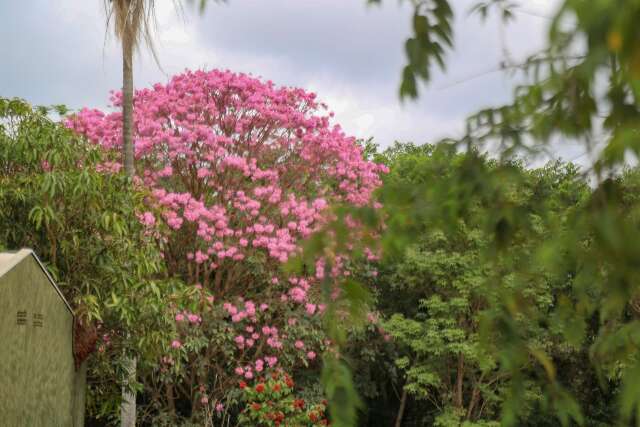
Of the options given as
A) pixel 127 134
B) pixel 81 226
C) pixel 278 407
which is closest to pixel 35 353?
pixel 81 226

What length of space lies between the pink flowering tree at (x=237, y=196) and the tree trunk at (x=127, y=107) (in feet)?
4.43

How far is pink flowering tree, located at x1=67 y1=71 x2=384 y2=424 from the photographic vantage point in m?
13.4

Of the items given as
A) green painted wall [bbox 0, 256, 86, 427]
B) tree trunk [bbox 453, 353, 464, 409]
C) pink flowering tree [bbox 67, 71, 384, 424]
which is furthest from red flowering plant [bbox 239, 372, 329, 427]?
tree trunk [bbox 453, 353, 464, 409]

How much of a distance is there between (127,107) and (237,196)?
2425mm

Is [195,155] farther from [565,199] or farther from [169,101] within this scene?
[565,199]

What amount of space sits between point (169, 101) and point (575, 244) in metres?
12.7

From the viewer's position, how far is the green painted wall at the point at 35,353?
20.8ft

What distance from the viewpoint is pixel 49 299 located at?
741cm

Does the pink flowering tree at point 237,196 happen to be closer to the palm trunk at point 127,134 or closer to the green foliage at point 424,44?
the palm trunk at point 127,134

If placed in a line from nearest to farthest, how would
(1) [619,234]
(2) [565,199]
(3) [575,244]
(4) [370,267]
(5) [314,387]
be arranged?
(1) [619,234] → (3) [575,244] → (2) [565,199] → (5) [314,387] → (4) [370,267]

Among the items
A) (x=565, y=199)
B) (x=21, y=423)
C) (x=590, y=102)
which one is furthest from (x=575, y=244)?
(x=21, y=423)

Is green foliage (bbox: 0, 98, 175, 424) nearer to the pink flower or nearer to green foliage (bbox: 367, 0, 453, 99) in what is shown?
the pink flower

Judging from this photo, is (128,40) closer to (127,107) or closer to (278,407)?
(127,107)

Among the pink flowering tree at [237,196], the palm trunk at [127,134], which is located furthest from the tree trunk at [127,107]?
the pink flowering tree at [237,196]
